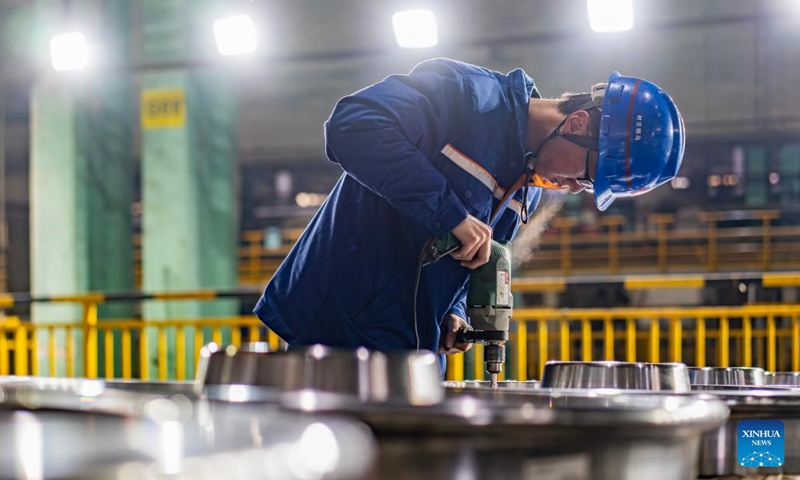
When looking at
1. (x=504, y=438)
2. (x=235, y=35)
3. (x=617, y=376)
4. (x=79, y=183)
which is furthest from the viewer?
(x=79, y=183)

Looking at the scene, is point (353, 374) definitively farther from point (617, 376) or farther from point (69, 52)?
point (69, 52)

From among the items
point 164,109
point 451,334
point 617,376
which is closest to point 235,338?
point 164,109

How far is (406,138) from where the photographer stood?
2127 mm

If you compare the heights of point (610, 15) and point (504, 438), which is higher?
point (610, 15)

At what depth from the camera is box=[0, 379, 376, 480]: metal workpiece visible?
1.57 feet

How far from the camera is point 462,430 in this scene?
2.59 ft

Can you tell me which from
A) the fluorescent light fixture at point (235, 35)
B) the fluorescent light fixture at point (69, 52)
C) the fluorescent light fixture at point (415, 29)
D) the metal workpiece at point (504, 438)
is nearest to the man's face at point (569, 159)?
the metal workpiece at point (504, 438)

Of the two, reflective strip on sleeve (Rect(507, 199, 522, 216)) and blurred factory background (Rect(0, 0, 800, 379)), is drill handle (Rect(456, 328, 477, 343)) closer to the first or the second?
reflective strip on sleeve (Rect(507, 199, 522, 216))

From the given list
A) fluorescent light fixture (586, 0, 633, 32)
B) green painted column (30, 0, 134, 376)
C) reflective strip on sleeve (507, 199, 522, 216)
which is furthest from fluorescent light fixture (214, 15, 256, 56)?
reflective strip on sleeve (507, 199, 522, 216)

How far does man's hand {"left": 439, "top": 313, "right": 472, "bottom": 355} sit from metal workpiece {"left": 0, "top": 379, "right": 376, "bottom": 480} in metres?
1.64

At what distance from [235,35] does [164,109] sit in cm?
119

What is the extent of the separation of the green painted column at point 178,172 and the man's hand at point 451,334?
17.3ft

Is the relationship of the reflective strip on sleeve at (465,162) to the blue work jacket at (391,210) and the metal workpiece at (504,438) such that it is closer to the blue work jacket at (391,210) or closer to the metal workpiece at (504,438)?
the blue work jacket at (391,210)

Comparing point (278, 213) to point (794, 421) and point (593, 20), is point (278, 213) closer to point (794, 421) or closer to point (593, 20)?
point (593, 20)
